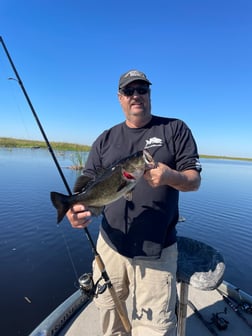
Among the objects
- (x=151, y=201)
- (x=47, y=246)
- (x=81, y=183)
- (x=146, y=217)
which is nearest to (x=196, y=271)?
(x=146, y=217)

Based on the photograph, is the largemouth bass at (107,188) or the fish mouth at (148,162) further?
the largemouth bass at (107,188)

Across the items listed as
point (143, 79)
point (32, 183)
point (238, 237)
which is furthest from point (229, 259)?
point (32, 183)

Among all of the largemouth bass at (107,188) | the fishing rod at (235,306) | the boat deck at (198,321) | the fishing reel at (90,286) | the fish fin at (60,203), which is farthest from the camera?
the fishing rod at (235,306)

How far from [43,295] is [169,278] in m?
4.77

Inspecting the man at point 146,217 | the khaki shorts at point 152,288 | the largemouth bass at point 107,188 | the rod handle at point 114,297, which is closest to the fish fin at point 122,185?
the largemouth bass at point 107,188

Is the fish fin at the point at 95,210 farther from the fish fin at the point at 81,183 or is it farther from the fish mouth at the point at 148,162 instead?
the fish mouth at the point at 148,162

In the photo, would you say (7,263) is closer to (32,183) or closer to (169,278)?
(169,278)

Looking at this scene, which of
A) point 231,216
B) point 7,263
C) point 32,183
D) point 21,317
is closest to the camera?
point 21,317

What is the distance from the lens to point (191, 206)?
16.0 m

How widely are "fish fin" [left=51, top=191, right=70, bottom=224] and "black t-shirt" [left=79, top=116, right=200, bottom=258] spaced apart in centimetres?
52

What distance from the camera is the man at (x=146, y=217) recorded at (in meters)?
2.92

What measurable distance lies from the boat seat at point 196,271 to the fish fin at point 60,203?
1581 millimetres

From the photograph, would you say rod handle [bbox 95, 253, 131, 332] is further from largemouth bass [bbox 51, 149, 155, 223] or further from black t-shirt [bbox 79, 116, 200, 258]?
largemouth bass [bbox 51, 149, 155, 223]

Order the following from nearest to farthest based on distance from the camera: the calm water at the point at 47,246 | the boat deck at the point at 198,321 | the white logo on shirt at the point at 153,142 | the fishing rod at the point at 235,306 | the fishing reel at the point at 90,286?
the white logo on shirt at the point at 153,142
the fishing reel at the point at 90,286
the boat deck at the point at 198,321
the fishing rod at the point at 235,306
the calm water at the point at 47,246
